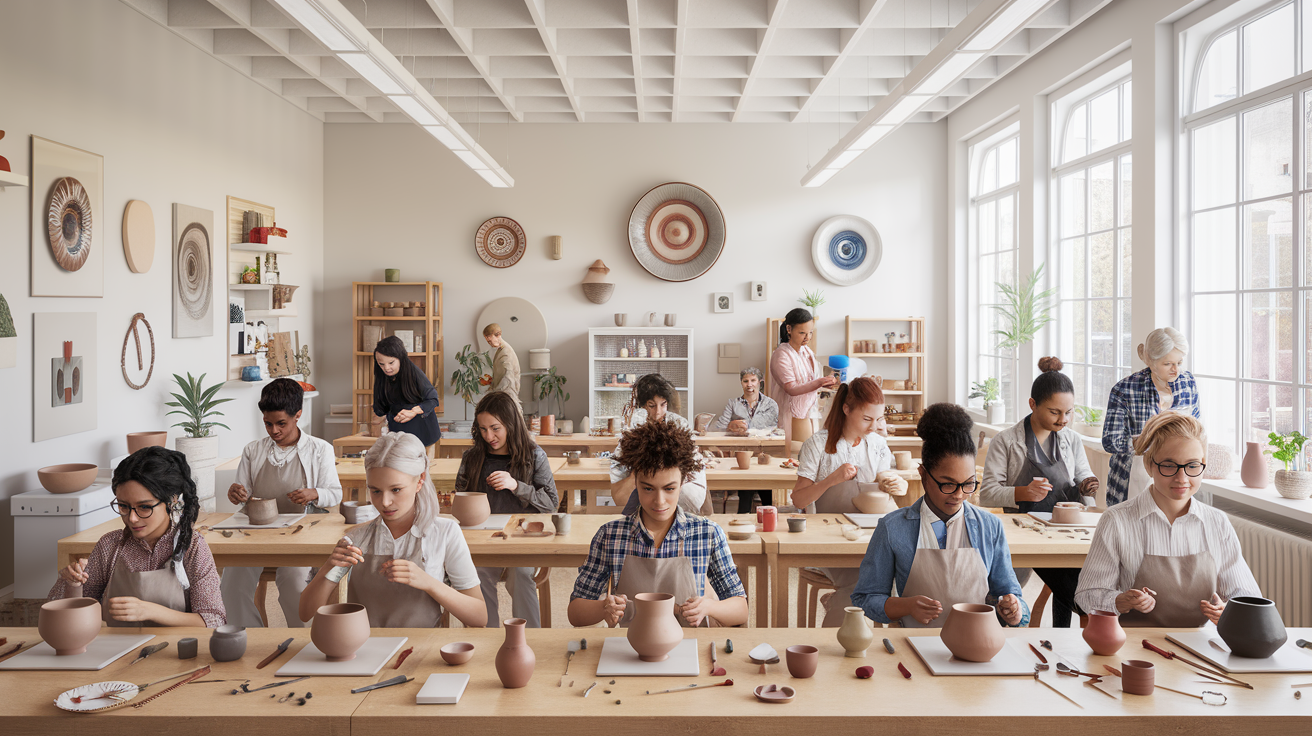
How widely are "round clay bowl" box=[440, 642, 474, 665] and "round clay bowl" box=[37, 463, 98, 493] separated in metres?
3.48

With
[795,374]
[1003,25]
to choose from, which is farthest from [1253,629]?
[795,374]

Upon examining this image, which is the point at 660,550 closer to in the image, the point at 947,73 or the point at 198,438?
the point at 947,73

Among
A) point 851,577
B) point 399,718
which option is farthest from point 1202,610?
point 399,718

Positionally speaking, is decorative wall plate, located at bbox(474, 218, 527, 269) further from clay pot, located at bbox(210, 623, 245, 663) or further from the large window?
clay pot, located at bbox(210, 623, 245, 663)

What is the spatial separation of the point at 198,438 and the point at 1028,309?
6.16 m

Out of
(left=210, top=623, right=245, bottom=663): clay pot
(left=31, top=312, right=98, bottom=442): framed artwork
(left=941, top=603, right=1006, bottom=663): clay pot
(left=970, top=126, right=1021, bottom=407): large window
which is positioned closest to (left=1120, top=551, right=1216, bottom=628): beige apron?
(left=941, top=603, right=1006, bottom=663): clay pot

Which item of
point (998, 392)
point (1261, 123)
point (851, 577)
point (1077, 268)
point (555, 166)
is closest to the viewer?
point (851, 577)

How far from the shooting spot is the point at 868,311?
29.1 feet

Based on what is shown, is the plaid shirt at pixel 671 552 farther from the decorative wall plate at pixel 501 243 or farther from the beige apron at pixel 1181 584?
the decorative wall plate at pixel 501 243

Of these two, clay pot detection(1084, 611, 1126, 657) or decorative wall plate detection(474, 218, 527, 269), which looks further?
decorative wall plate detection(474, 218, 527, 269)

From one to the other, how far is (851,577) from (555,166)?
625 centimetres

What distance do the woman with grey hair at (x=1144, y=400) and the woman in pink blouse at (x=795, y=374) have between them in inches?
74.9

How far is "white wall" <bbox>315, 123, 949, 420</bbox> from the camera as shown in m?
8.78

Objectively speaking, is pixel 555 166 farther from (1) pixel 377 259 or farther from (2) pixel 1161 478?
(2) pixel 1161 478
